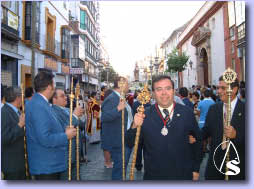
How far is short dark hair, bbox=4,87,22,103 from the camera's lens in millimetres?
2467

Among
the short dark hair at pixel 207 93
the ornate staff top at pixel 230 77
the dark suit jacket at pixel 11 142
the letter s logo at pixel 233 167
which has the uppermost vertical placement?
the ornate staff top at pixel 230 77

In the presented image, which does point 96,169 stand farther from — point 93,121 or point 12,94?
point 12,94

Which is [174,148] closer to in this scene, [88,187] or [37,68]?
[88,187]

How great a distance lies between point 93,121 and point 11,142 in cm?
363

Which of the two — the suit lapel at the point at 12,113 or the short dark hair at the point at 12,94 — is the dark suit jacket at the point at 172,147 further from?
the short dark hair at the point at 12,94

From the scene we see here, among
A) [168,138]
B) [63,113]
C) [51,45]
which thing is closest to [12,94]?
[63,113]

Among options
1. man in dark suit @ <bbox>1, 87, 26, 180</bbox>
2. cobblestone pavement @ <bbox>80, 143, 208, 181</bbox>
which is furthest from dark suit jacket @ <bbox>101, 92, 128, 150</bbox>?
man in dark suit @ <bbox>1, 87, 26, 180</bbox>

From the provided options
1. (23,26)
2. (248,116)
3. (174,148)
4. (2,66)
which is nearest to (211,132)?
(248,116)

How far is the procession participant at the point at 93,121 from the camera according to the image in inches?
224

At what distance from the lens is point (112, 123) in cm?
340

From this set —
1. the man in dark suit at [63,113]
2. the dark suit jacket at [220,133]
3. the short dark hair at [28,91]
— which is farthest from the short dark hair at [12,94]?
the dark suit jacket at [220,133]

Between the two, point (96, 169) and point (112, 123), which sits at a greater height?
point (112, 123)

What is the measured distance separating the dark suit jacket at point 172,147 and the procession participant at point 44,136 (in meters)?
0.69

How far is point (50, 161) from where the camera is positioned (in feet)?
7.09
